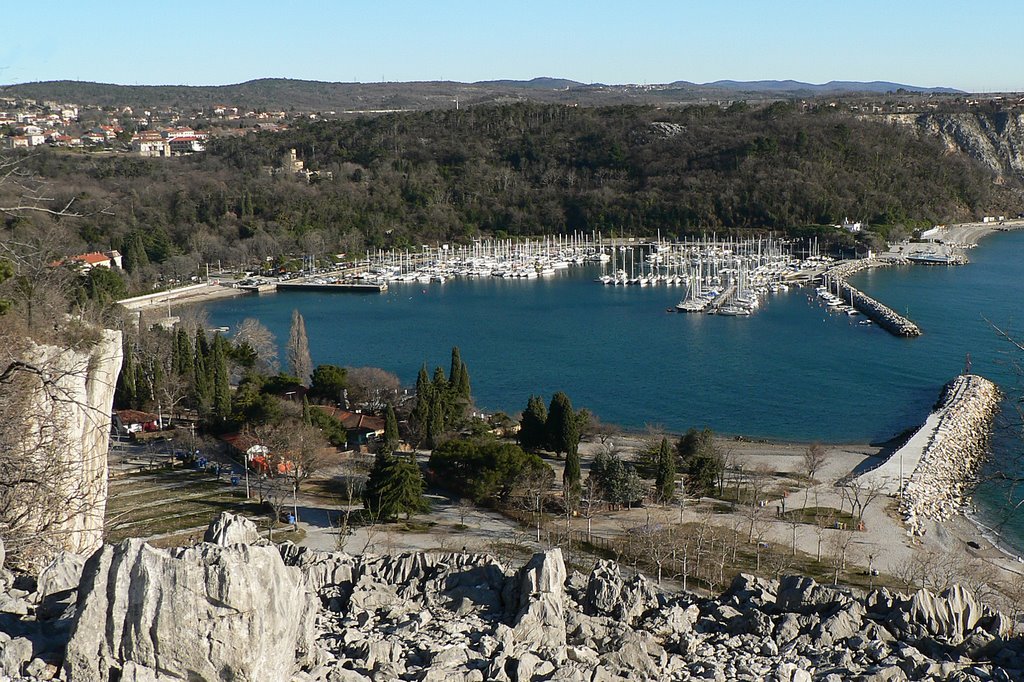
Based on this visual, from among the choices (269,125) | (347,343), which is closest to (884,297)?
(347,343)

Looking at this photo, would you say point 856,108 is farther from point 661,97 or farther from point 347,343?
point 661,97

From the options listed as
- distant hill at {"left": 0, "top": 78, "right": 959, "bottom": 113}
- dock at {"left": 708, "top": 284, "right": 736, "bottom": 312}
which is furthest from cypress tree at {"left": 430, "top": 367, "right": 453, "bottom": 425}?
distant hill at {"left": 0, "top": 78, "right": 959, "bottom": 113}

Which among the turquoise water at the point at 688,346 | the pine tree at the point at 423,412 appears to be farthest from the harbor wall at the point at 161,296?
the pine tree at the point at 423,412

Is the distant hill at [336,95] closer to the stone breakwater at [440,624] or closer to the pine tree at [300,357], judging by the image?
the pine tree at [300,357]

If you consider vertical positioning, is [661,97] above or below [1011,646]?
above

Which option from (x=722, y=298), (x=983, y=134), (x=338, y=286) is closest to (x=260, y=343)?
(x=338, y=286)

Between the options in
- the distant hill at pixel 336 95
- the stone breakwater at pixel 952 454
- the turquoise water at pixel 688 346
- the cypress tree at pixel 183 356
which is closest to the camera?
the stone breakwater at pixel 952 454

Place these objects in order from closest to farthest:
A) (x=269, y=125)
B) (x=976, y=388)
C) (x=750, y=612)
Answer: (x=750, y=612), (x=976, y=388), (x=269, y=125)
